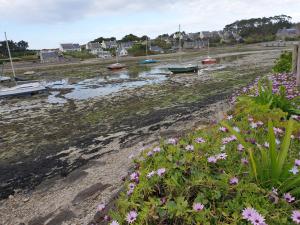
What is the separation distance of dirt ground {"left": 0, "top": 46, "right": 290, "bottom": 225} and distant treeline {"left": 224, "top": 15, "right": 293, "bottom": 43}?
108m

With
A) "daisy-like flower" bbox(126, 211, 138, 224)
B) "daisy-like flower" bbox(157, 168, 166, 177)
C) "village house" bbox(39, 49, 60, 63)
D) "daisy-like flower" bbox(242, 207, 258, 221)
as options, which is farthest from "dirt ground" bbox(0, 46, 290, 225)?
"village house" bbox(39, 49, 60, 63)

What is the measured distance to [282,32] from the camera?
381 feet

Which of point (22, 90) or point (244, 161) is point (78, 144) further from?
point (22, 90)

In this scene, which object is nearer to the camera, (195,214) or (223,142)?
(195,214)

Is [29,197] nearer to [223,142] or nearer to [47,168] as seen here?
[47,168]

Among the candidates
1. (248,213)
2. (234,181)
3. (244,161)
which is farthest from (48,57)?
(248,213)

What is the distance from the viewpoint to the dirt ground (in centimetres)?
580

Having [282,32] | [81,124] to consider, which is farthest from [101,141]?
[282,32]

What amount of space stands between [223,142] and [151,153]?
3.25 ft

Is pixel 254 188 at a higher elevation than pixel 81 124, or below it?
higher

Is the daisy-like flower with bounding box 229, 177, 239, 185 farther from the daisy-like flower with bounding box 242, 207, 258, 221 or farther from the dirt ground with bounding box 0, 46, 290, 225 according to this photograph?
the dirt ground with bounding box 0, 46, 290, 225

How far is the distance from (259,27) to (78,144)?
141 m

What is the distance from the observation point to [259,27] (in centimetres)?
13175

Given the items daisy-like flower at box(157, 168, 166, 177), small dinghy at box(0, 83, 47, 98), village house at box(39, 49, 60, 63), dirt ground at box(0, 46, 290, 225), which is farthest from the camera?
village house at box(39, 49, 60, 63)
